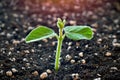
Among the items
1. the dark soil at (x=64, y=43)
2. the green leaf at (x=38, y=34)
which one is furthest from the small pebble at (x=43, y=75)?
the green leaf at (x=38, y=34)

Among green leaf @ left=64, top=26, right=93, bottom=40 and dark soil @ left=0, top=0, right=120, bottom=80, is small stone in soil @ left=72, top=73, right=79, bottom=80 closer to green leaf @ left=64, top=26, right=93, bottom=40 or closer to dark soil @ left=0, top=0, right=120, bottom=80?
dark soil @ left=0, top=0, right=120, bottom=80

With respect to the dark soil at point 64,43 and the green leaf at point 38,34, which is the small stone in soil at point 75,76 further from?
the green leaf at point 38,34

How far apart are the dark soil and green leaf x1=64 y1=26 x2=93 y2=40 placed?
0.16 metres

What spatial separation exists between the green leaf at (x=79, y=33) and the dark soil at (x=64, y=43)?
16 centimetres

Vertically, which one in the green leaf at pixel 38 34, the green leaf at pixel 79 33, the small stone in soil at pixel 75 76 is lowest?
the small stone in soil at pixel 75 76

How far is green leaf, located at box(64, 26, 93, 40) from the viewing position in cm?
126

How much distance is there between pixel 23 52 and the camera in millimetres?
1563

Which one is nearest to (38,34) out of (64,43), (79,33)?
(79,33)

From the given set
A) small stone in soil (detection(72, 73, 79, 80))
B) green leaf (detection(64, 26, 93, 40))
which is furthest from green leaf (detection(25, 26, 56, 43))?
small stone in soil (detection(72, 73, 79, 80))

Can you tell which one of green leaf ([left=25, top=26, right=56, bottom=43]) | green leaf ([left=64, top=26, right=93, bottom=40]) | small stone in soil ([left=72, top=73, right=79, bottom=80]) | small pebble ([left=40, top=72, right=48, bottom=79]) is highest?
green leaf ([left=25, top=26, right=56, bottom=43])

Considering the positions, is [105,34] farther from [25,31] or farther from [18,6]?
[18,6]

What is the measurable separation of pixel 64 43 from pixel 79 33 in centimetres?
43

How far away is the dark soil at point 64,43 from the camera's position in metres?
1.36

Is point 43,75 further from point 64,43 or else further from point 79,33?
point 64,43
